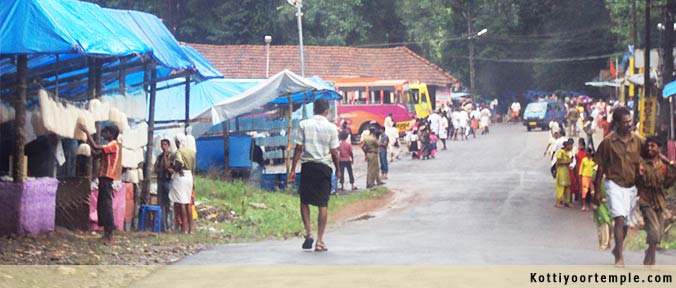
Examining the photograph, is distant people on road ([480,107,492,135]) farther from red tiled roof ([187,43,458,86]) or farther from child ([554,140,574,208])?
child ([554,140,574,208])

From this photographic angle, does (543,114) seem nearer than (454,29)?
Yes

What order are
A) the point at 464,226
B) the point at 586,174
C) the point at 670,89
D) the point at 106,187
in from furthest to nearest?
1. the point at 670,89
2. the point at 586,174
3. the point at 464,226
4. the point at 106,187

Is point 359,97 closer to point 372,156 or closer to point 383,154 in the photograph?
point 383,154

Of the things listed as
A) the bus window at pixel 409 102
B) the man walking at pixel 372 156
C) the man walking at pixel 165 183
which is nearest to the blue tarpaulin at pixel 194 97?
the man walking at pixel 372 156

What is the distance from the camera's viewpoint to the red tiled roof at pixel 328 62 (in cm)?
4862

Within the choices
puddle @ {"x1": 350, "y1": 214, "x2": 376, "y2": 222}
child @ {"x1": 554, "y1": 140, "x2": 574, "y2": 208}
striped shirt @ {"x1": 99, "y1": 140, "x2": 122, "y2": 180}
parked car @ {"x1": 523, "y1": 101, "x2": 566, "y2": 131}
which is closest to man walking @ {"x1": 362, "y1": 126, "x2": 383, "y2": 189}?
puddle @ {"x1": 350, "y1": 214, "x2": 376, "y2": 222}

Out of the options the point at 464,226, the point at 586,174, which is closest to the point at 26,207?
the point at 464,226

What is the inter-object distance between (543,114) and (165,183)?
37.7 meters

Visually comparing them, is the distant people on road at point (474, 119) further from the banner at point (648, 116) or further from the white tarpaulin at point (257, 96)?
the white tarpaulin at point (257, 96)

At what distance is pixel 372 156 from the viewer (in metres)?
26.3

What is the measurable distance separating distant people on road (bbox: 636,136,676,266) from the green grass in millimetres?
6540

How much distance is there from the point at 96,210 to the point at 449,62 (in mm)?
57030

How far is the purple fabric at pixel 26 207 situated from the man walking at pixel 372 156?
14589 millimetres

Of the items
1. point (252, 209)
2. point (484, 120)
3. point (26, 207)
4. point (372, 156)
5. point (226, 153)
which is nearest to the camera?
point (26, 207)
